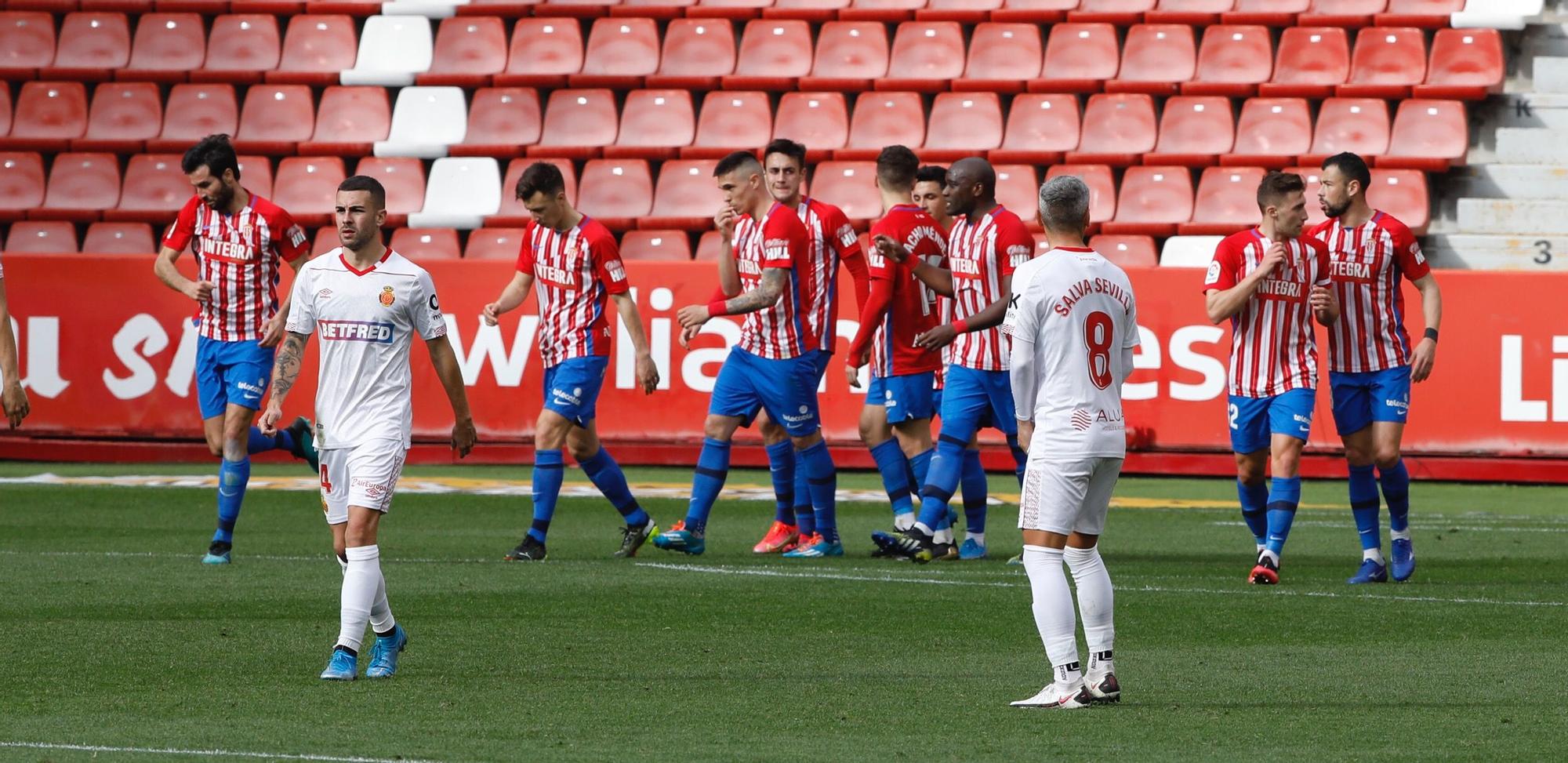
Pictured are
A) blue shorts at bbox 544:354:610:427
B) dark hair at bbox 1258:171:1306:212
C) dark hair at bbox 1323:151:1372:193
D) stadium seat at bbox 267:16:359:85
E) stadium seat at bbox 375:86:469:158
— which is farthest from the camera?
stadium seat at bbox 267:16:359:85

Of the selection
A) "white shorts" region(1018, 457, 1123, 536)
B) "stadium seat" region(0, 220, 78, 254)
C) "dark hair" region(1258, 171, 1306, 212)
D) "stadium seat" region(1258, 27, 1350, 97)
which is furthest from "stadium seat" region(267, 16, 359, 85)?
"white shorts" region(1018, 457, 1123, 536)

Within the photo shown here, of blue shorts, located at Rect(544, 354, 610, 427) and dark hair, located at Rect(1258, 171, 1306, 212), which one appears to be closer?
dark hair, located at Rect(1258, 171, 1306, 212)

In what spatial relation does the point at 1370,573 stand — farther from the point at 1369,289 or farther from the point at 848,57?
the point at 848,57

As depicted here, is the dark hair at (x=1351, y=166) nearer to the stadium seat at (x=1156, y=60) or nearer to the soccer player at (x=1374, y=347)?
the soccer player at (x=1374, y=347)

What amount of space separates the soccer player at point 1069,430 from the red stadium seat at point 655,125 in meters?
12.6

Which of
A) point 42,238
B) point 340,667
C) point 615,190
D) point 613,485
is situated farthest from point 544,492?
point 42,238

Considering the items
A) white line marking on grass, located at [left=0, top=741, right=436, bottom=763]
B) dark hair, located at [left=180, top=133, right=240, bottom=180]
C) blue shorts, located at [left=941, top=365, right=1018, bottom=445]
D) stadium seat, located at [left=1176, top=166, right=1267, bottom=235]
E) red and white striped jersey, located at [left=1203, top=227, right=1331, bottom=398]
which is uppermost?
stadium seat, located at [left=1176, top=166, right=1267, bottom=235]

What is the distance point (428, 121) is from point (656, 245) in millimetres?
2886

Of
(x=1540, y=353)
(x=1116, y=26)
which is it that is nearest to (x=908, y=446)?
(x=1540, y=353)

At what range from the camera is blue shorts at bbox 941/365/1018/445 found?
10.8 meters

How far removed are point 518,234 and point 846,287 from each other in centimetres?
340

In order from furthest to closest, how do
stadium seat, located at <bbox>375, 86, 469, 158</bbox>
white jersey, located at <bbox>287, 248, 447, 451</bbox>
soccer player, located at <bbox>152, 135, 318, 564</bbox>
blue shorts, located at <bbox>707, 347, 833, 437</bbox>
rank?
1. stadium seat, located at <bbox>375, 86, 469, 158</bbox>
2. blue shorts, located at <bbox>707, 347, 833, 437</bbox>
3. soccer player, located at <bbox>152, 135, 318, 564</bbox>
4. white jersey, located at <bbox>287, 248, 447, 451</bbox>

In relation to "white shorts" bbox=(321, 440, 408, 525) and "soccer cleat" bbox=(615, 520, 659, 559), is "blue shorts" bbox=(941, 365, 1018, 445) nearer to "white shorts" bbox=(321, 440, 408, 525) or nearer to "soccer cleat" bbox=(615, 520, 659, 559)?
"soccer cleat" bbox=(615, 520, 659, 559)

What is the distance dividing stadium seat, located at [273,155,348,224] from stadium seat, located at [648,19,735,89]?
2942 millimetres
